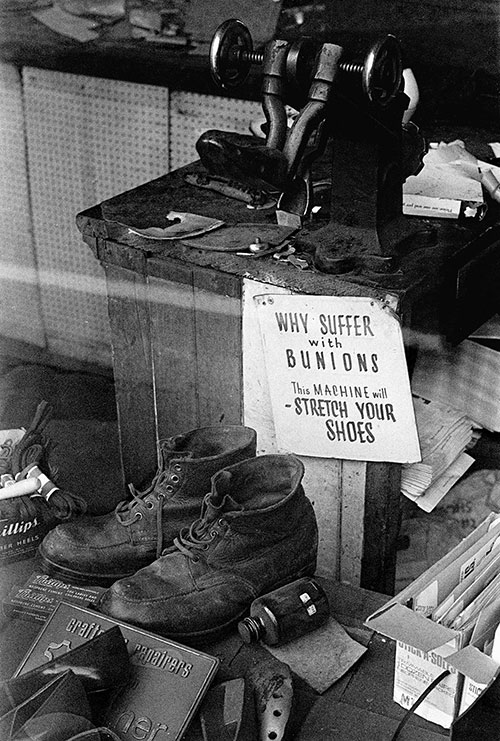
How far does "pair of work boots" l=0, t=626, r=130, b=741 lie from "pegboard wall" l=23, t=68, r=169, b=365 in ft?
6.02

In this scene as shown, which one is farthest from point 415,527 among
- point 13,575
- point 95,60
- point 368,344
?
point 95,60

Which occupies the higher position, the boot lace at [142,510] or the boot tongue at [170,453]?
the boot tongue at [170,453]

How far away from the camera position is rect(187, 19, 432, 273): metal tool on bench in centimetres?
174

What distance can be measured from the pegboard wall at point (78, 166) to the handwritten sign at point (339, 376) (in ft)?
4.10

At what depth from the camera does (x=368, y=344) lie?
1.84 meters

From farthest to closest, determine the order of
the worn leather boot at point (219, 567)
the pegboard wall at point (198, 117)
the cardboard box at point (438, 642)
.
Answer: the pegboard wall at point (198, 117) < the worn leather boot at point (219, 567) < the cardboard box at point (438, 642)

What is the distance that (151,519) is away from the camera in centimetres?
178

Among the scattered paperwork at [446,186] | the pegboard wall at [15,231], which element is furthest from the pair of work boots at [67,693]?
the pegboard wall at [15,231]

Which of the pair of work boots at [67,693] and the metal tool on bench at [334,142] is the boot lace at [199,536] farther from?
the metal tool on bench at [334,142]

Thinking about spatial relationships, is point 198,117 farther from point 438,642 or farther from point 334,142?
point 438,642

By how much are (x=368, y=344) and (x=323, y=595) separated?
0.47 m

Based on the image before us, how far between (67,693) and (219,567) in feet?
1.22

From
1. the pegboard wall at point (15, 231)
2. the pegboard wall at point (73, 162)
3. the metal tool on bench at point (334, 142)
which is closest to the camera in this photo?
the metal tool on bench at point (334, 142)

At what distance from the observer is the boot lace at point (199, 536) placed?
1651mm
